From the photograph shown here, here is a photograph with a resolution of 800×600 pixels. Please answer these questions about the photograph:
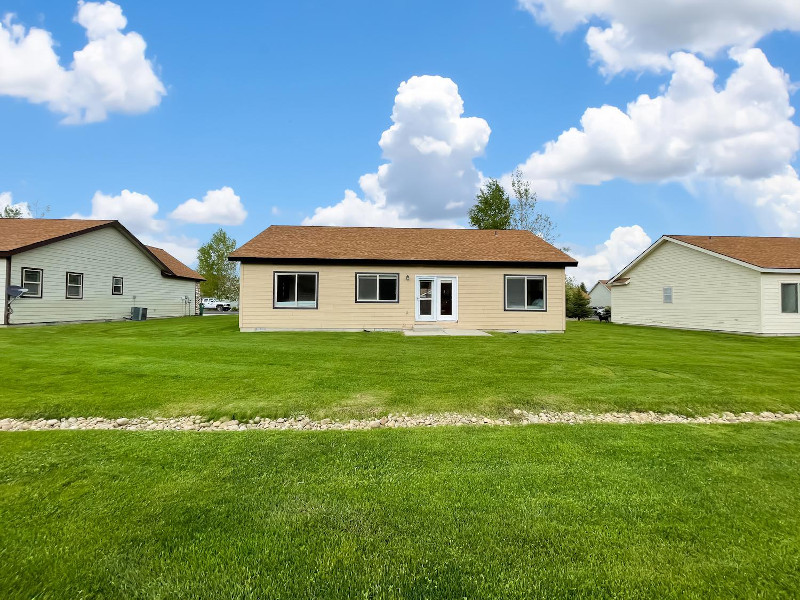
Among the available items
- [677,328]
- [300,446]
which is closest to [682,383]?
[300,446]

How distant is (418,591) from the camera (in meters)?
2.03

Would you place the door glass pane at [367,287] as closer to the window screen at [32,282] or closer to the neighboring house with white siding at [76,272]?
the neighboring house with white siding at [76,272]

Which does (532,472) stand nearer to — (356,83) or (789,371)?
(789,371)

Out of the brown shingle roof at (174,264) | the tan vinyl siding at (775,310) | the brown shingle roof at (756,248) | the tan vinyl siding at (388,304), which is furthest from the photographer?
the brown shingle roof at (174,264)

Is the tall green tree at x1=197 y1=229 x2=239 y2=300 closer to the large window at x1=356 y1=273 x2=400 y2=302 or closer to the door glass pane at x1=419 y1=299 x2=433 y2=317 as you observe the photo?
the large window at x1=356 y1=273 x2=400 y2=302

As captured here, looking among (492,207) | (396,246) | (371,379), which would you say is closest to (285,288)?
(396,246)

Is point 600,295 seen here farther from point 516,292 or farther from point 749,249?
point 516,292

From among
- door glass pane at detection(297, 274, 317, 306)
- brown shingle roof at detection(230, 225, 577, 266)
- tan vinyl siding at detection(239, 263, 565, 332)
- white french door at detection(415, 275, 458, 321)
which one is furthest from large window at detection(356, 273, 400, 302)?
door glass pane at detection(297, 274, 317, 306)

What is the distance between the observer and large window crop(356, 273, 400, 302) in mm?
16281

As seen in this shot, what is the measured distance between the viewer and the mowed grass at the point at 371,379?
5.71 metres

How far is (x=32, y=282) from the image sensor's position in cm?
1812

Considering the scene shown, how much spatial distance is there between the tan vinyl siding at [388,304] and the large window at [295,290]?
0.72 ft

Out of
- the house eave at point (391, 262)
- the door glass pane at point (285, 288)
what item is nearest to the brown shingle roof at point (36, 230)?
the house eave at point (391, 262)

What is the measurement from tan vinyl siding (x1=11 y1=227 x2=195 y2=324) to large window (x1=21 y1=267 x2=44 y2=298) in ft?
0.56
